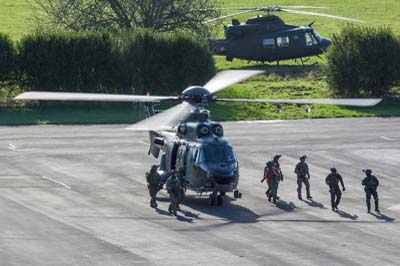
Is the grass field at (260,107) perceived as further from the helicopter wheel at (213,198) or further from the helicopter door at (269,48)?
the helicopter wheel at (213,198)

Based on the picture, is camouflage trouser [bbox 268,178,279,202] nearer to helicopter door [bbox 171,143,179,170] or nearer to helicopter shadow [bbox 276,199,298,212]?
helicopter shadow [bbox 276,199,298,212]

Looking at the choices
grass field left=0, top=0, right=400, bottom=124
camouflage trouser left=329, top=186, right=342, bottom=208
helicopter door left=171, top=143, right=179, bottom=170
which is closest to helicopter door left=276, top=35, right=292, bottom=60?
grass field left=0, top=0, right=400, bottom=124

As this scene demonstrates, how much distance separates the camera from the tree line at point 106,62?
2173 inches

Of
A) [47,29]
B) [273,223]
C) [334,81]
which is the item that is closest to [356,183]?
[273,223]

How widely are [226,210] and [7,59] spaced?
2554cm

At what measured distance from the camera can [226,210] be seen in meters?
32.1

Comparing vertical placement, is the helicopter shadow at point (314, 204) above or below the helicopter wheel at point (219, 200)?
below

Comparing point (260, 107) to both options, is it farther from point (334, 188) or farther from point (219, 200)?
point (334, 188)

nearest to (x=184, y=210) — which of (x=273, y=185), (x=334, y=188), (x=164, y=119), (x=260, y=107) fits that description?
(x=273, y=185)

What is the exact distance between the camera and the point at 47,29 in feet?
199

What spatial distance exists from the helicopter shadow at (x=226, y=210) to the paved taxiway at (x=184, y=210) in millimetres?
29

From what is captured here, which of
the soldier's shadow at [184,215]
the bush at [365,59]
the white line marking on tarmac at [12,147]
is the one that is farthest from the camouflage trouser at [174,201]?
the bush at [365,59]

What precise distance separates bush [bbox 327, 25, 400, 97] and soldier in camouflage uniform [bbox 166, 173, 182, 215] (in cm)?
2630

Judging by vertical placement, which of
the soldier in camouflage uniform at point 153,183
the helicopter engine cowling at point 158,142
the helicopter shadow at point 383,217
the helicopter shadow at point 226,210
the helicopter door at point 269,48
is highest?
the helicopter door at point 269,48
